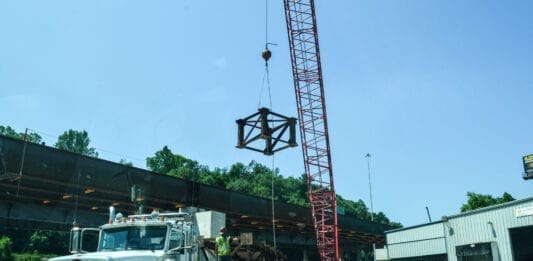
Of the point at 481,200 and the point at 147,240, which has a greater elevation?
the point at 481,200

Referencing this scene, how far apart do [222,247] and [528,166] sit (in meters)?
67.9

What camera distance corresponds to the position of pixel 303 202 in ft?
404

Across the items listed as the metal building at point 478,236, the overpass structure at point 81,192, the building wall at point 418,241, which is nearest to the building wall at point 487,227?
the metal building at point 478,236

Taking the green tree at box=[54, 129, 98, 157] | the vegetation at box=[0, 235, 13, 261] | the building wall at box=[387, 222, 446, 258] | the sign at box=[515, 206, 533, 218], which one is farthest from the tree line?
the sign at box=[515, 206, 533, 218]

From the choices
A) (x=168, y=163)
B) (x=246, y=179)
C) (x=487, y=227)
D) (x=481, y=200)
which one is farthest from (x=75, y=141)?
(x=487, y=227)

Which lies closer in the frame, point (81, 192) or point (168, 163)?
A: point (81, 192)

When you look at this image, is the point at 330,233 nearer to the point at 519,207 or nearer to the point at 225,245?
the point at 519,207

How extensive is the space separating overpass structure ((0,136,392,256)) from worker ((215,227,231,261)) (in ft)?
31.4

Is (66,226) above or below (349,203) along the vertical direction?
below

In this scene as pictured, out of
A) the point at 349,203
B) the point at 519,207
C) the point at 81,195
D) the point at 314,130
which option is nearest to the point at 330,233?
the point at 314,130

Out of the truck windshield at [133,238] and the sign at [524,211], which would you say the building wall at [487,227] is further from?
the truck windshield at [133,238]

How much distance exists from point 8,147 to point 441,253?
107 feet

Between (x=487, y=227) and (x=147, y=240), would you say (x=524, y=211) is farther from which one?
(x=147, y=240)

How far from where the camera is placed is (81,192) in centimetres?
3250
